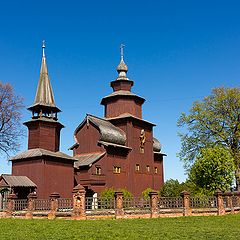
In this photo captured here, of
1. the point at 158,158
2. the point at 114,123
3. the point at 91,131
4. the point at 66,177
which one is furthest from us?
the point at 158,158

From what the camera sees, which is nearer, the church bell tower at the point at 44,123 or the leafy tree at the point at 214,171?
the leafy tree at the point at 214,171

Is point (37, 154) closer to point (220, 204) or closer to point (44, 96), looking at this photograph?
point (44, 96)

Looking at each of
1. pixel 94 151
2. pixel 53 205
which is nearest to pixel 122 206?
pixel 53 205

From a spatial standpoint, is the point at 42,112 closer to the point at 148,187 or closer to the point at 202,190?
the point at 148,187

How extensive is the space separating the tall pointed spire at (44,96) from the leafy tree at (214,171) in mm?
15057

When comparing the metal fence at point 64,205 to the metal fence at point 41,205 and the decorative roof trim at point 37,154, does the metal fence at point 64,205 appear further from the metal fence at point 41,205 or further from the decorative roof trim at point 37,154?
the decorative roof trim at point 37,154

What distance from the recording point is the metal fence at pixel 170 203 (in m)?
23.9

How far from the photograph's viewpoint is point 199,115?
40344mm

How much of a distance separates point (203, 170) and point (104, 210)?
36.4 feet

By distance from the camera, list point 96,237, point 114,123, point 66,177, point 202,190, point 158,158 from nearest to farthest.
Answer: point 96,237
point 202,190
point 66,177
point 114,123
point 158,158

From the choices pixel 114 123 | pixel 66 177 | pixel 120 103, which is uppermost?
pixel 120 103

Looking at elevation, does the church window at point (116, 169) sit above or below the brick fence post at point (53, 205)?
above

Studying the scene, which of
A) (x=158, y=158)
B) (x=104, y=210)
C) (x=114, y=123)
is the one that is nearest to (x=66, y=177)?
(x=114, y=123)

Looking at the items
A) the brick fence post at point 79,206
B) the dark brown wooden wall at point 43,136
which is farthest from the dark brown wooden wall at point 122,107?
the brick fence post at point 79,206
